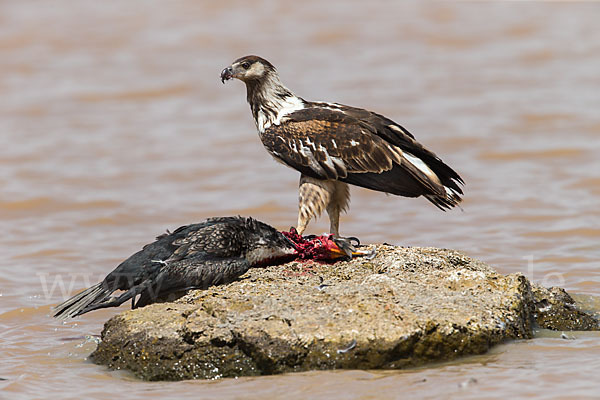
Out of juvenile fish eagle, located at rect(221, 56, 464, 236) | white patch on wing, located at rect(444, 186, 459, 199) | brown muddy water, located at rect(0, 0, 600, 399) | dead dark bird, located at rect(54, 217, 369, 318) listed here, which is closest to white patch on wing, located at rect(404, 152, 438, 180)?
juvenile fish eagle, located at rect(221, 56, 464, 236)

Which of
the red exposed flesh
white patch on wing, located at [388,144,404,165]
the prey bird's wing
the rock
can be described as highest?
white patch on wing, located at [388,144,404,165]

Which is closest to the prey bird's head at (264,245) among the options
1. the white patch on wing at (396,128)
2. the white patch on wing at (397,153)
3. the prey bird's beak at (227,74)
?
the white patch on wing at (397,153)

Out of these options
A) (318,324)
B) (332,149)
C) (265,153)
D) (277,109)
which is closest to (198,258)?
(318,324)

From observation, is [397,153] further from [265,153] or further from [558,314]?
[265,153]

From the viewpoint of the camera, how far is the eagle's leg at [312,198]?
7605mm

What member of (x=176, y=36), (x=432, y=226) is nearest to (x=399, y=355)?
(x=432, y=226)

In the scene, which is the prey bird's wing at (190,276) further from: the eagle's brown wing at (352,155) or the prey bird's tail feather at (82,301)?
the eagle's brown wing at (352,155)

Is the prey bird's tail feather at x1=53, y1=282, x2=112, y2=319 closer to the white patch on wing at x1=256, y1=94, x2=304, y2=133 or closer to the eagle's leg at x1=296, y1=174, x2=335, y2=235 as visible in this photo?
the eagle's leg at x1=296, y1=174, x2=335, y2=235

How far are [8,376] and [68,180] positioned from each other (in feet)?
23.1

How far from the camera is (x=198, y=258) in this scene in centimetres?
614

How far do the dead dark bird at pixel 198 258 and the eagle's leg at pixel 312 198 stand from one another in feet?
3.52

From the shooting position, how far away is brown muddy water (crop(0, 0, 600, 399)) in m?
5.85

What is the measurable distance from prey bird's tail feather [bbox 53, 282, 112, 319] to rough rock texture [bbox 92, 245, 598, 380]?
292 mm

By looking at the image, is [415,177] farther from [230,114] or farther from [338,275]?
[230,114]
